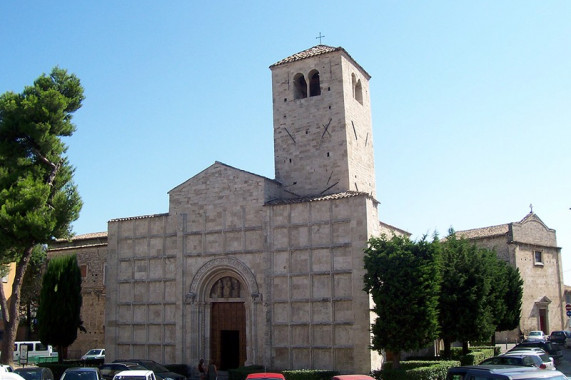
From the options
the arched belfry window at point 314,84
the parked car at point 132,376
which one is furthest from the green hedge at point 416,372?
the arched belfry window at point 314,84

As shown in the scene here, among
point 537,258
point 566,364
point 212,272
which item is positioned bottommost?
point 566,364

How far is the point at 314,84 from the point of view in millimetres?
32219

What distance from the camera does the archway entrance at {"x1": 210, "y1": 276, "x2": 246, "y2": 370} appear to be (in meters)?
28.1

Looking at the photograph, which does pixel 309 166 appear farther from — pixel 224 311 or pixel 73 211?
pixel 73 211

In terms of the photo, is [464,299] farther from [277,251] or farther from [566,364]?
[277,251]

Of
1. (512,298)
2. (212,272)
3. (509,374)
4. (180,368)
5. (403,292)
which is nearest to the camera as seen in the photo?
(509,374)

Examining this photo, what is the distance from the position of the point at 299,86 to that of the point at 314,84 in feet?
2.86

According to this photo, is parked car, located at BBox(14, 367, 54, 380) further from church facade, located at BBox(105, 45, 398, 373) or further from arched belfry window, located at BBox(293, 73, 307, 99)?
arched belfry window, located at BBox(293, 73, 307, 99)

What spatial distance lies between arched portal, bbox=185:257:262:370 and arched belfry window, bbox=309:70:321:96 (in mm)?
10396

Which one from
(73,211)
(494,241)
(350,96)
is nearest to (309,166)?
(350,96)

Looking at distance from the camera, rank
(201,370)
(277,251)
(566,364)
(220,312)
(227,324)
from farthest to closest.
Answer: (566,364), (220,312), (227,324), (277,251), (201,370)

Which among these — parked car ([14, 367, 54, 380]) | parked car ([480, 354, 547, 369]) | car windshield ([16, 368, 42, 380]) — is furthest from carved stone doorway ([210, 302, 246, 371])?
parked car ([480, 354, 547, 369])

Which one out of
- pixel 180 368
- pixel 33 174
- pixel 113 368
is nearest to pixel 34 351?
pixel 33 174

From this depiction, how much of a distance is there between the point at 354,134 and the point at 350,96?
208 cm
